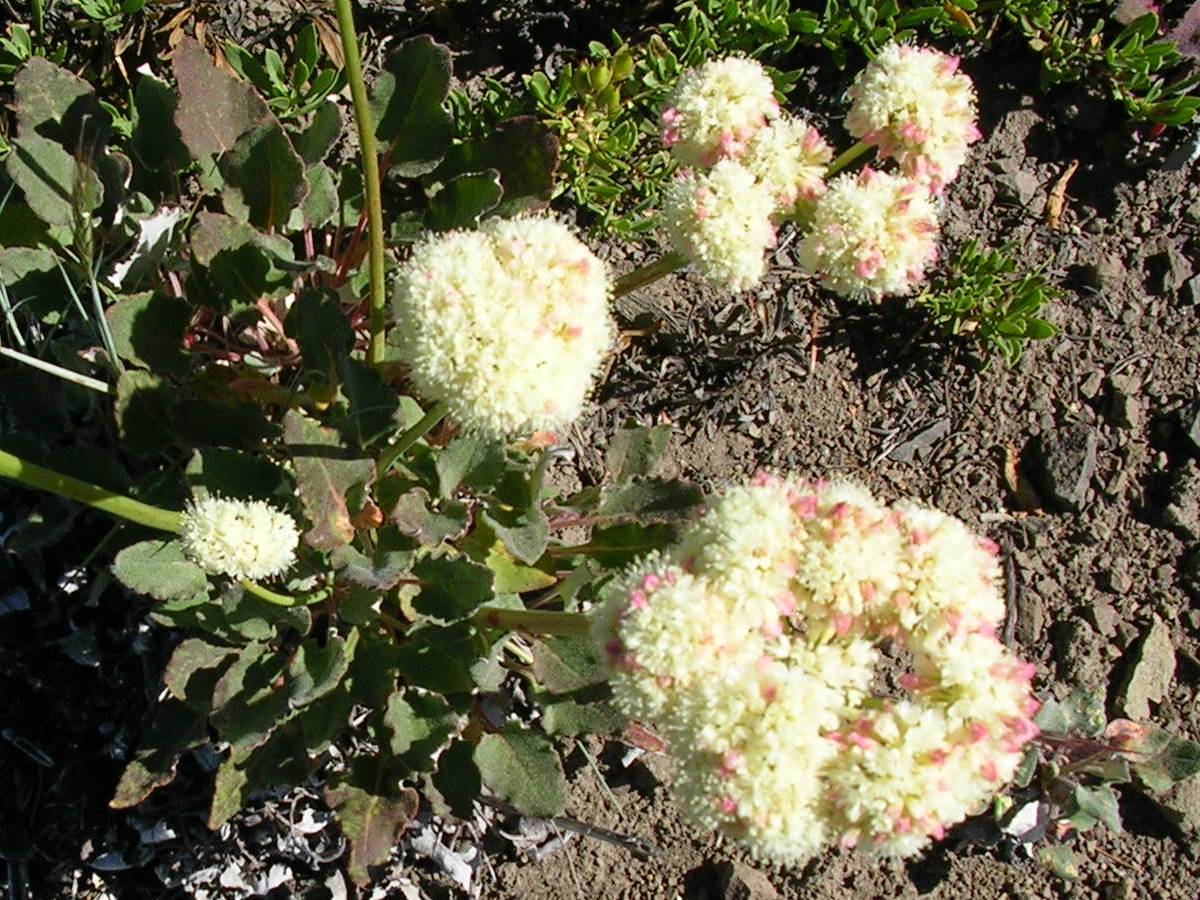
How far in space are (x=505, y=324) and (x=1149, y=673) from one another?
8.26ft

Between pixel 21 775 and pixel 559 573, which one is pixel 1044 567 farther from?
pixel 21 775

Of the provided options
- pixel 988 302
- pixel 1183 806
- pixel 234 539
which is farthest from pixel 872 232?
pixel 1183 806

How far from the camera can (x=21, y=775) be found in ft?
9.83

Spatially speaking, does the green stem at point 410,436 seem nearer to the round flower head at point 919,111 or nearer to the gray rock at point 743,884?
the round flower head at point 919,111

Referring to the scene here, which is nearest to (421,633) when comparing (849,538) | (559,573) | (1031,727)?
(559,573)

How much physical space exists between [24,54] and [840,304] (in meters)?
2.43

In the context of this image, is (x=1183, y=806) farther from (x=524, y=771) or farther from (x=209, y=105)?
(x=209, y=105)

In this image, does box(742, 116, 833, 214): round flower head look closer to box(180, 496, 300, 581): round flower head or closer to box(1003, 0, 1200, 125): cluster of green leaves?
box(180, 496, 300, 581): round flower head

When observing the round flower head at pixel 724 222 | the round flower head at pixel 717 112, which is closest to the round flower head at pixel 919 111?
the round flower head at pixel 717 112

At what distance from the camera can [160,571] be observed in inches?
90.5

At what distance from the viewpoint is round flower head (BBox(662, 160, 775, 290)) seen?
225 cm

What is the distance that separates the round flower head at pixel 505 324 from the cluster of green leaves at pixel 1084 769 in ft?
5.86

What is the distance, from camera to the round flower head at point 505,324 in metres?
1.92

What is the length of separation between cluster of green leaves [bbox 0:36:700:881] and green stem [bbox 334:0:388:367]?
0.09 meters
